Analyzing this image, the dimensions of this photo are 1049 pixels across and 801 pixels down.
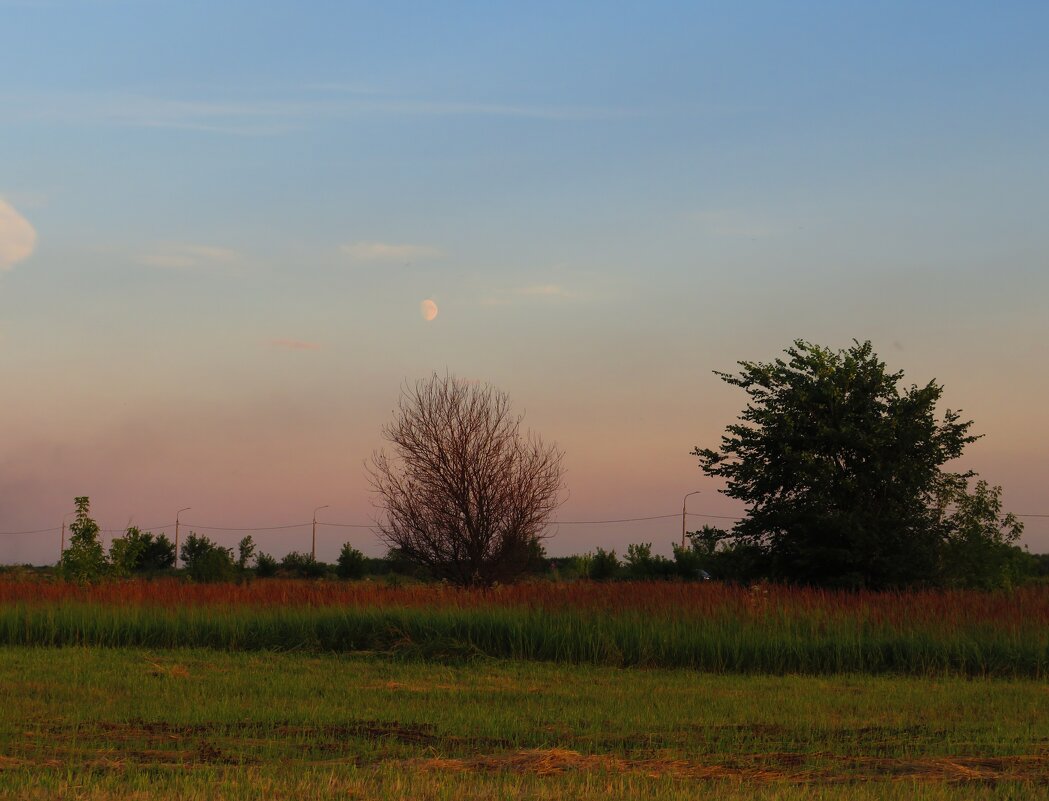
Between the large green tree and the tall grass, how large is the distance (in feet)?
24.8

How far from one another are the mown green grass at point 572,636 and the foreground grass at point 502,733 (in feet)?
4.21

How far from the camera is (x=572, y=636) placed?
19.1m

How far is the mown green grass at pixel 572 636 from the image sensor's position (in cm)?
1798

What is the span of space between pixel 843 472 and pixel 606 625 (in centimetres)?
1431

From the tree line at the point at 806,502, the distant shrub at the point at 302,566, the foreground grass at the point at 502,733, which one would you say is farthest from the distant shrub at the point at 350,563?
the foreground grass at the point at 502,733

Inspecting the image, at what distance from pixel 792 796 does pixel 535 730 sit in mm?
3776

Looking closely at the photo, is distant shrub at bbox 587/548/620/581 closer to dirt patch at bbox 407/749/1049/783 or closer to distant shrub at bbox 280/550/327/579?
distant shrub at bbox 280/550/327/579

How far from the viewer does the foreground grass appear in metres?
8.32

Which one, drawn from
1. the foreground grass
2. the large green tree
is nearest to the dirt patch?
the foreground grass

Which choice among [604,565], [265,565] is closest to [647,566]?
[604,565]

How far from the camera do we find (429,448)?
36.8 metres

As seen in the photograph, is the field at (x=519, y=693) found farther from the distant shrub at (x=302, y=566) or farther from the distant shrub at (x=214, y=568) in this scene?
the distant shrub at (x=302, y=566)

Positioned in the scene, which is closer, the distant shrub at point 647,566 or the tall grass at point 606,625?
the tall grass at point 606,625

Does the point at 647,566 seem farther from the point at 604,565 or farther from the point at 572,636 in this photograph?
the point at 572,636
